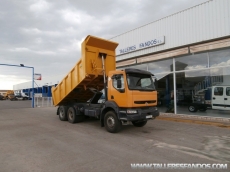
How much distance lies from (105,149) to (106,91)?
2.90 m

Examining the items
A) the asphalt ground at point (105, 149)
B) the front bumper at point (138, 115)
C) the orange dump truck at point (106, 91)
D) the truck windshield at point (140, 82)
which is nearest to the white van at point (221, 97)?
the asphalt ground at point (105, 149)

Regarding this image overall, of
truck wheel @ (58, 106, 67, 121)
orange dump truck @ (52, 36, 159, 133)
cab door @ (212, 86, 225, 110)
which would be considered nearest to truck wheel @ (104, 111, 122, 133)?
orange dump truck @ (52, 36, 159, 133)

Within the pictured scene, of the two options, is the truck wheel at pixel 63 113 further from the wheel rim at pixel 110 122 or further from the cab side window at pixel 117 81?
the cab side window at pixel 117 81

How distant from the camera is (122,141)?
5.84m

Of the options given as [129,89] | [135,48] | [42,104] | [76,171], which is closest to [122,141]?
[129,89]

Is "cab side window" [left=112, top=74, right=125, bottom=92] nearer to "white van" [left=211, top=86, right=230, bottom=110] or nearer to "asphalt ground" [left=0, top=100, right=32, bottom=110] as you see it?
"white van" [left=211, top=86, right=230, bottom=110]

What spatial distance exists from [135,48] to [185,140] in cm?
873

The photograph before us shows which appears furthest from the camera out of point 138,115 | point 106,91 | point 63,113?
point 63,113

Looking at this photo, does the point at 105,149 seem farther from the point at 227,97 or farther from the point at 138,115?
the point at 227,97

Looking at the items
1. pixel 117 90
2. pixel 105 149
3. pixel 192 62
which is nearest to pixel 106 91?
pixel 117 90

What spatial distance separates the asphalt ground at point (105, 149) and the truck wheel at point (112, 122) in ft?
0.66

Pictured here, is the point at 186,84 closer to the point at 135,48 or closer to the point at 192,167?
the point at 135,48

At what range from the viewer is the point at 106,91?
24.4ft

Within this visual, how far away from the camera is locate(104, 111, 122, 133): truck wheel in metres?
6.75
